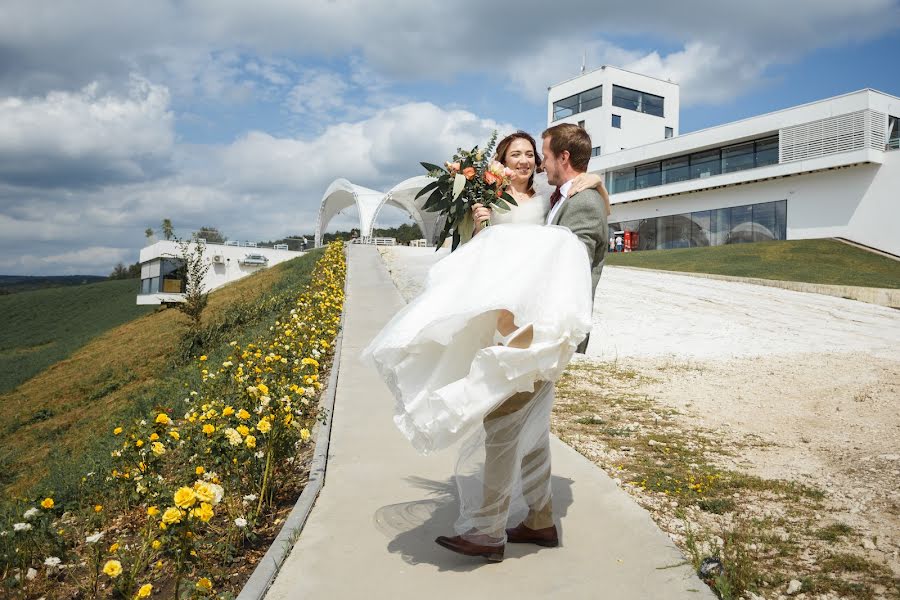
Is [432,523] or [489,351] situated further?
[432,523]

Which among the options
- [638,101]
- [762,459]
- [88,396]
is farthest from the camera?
[638,101]

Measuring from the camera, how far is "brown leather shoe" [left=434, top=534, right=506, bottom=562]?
2.84 meters

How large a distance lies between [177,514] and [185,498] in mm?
74

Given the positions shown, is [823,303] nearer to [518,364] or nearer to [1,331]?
[518,364]

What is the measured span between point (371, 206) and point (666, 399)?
40.1 metres

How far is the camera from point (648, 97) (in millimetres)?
44219

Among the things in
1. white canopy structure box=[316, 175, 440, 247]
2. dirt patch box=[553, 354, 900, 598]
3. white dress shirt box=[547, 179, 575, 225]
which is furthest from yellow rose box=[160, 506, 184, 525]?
white canopy structure box=[316, 175, 440, 247]

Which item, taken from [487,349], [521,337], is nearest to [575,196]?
[521,337]

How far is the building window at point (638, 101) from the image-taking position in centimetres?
4231

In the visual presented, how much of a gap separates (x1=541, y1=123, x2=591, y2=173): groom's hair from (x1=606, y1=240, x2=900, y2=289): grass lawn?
17.5 metres

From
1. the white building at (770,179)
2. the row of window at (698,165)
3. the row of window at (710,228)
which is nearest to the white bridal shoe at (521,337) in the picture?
the white building at (770,179)

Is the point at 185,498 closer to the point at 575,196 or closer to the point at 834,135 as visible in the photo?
the point at 575,196

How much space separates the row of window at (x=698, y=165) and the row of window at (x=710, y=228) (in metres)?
1.95

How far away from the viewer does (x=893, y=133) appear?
2559cm
